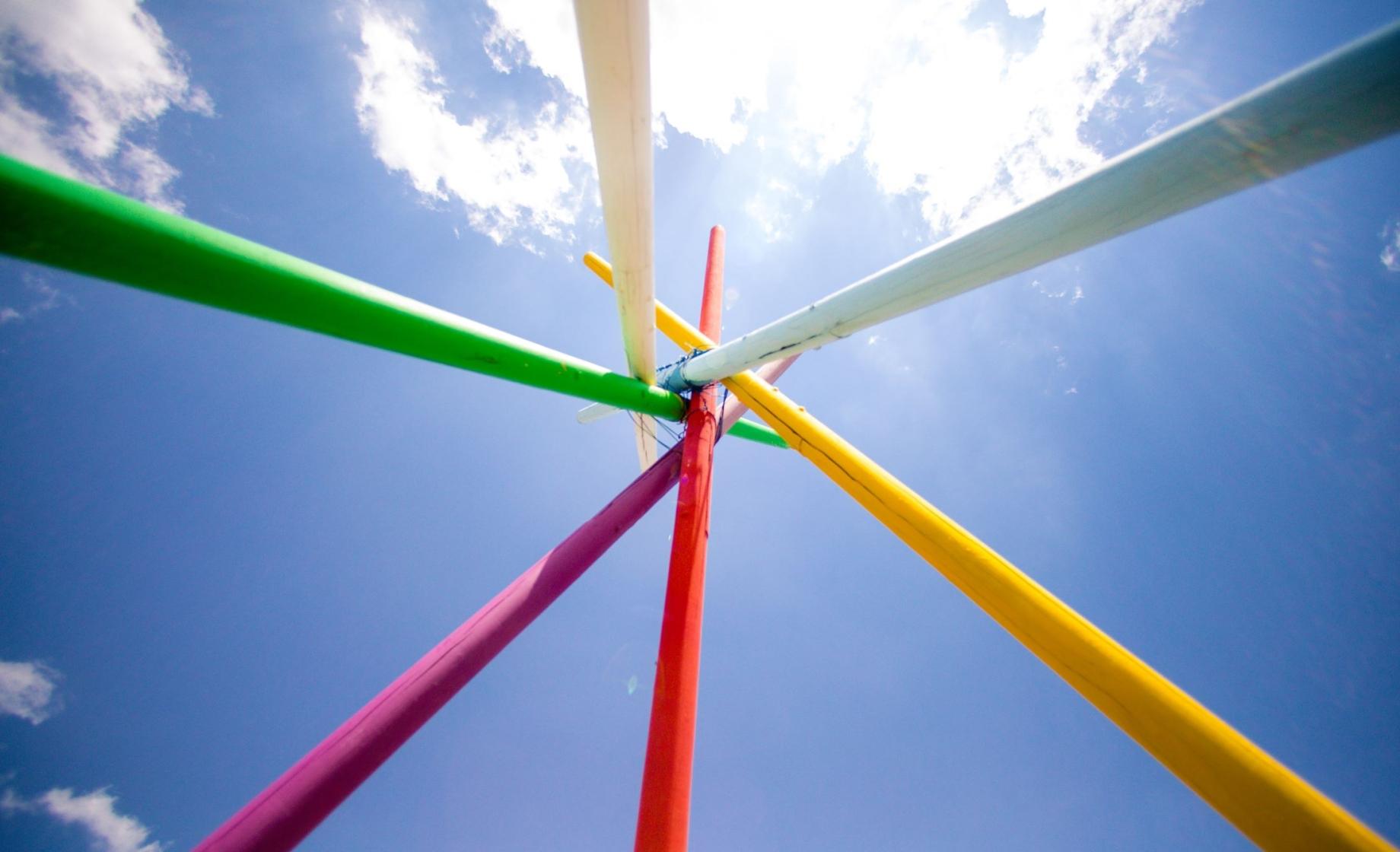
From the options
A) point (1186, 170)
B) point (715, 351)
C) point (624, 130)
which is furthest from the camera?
point (715, 351)

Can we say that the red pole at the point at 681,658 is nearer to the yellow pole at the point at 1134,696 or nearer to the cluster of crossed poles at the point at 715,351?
the cluster of crossed poles at the point at 715,351

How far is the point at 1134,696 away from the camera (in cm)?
174

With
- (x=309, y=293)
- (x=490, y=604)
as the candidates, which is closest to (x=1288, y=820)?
(x=309, y=293)

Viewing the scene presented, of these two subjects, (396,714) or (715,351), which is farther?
(715,351)

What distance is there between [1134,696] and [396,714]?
4.04 m

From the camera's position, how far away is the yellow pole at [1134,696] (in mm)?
1432

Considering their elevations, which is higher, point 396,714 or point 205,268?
point 205,268

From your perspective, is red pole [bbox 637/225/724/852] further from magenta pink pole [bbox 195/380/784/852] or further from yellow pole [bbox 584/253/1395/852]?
yellow pole [bbox 584/253/1395/852]

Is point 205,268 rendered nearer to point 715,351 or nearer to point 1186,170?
point 715,351

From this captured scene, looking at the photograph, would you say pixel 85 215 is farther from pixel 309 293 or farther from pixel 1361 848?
pixel 1361 848

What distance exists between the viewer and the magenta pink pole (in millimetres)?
2697

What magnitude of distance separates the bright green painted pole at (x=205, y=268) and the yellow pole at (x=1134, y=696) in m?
2.72

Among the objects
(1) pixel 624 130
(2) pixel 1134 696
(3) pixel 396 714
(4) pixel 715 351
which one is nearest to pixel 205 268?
(1) pixel 624 130

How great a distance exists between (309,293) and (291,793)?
2.95 meters
